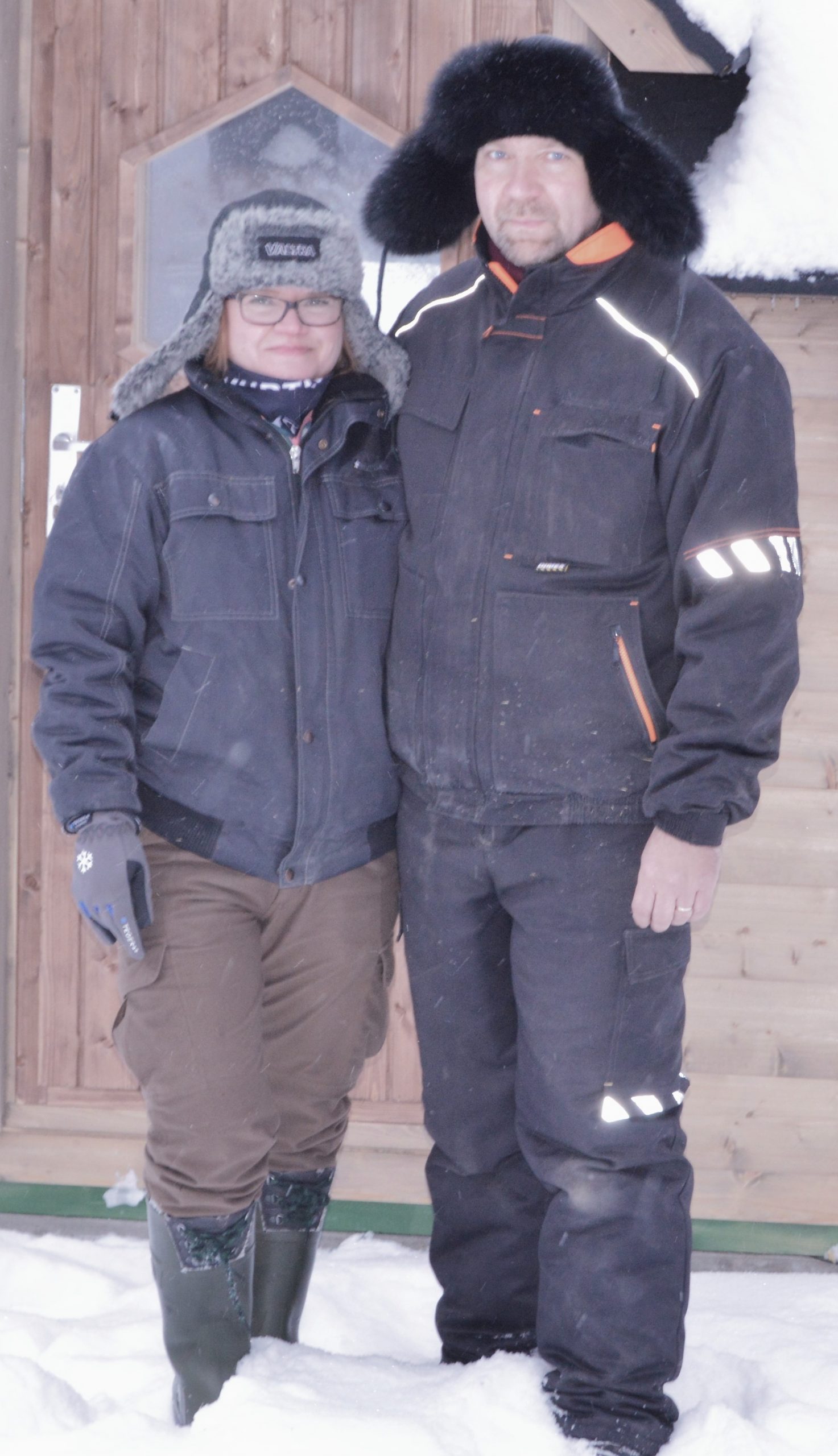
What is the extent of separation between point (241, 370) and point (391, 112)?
4.09 feet

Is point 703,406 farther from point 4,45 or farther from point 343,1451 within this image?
point 4,45

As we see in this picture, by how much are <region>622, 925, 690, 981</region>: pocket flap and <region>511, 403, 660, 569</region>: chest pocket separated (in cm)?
53

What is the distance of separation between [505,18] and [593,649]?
1728mm

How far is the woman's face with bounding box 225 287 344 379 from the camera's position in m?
1.93

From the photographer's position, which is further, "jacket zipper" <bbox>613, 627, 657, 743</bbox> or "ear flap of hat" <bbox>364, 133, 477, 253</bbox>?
"ear flap of hat" <bbox>364, 133, 477, 253</bbox>

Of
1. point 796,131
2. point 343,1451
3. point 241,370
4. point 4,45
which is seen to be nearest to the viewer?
point 343,1451

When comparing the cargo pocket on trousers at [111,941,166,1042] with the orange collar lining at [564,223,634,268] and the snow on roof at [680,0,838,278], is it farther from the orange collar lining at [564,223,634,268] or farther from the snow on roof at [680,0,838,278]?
the snow on roof at [680,0,838,278]

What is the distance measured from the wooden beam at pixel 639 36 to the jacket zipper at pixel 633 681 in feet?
4.43

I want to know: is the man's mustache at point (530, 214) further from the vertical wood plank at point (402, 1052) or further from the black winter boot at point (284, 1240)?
the vertical wood plank at point (402, 1052)

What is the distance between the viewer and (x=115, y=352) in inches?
116

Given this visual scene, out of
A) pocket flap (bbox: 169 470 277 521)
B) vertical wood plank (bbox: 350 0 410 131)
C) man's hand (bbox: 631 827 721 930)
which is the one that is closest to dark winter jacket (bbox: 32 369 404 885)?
pocket flap (bbox: 169 470 277 521)

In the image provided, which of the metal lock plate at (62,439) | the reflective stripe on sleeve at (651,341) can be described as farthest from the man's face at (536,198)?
the metal lock plate at (62,439)

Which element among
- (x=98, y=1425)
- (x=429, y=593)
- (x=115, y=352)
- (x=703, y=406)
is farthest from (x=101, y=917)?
(x=115, y=352)

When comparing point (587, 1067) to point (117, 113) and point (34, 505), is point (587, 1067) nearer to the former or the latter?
point (34, 505)
